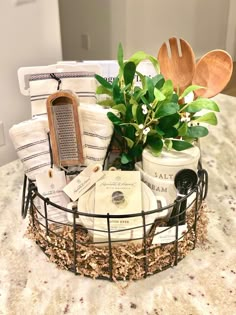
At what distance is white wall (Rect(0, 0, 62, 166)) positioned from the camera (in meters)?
1.35

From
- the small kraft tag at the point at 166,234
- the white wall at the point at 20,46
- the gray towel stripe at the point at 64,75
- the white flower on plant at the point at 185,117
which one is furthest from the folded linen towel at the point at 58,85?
the white wall at the point at 20,46

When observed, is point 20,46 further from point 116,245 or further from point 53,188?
point 116,245

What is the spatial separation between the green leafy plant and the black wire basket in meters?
0.10

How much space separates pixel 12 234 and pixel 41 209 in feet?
0.37

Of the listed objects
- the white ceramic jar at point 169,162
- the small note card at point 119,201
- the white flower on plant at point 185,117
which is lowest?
the small note card at point 119,201

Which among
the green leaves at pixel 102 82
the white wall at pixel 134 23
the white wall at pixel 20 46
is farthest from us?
the white wall at pixel 134 23

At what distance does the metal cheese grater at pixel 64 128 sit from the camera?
83 cm

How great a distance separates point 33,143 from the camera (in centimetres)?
88

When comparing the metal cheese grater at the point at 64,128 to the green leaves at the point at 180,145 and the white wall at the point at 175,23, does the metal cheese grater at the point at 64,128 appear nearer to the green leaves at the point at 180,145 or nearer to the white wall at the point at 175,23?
the green leaves at the point at 180,145

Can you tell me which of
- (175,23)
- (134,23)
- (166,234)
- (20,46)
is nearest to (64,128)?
(166,234)

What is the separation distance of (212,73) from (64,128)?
34 centimetres

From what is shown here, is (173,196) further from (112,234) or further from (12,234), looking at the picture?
(12,234)

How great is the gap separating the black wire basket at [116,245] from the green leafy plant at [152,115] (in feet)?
0.32

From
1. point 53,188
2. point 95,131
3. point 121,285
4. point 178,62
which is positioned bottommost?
point 121,285
